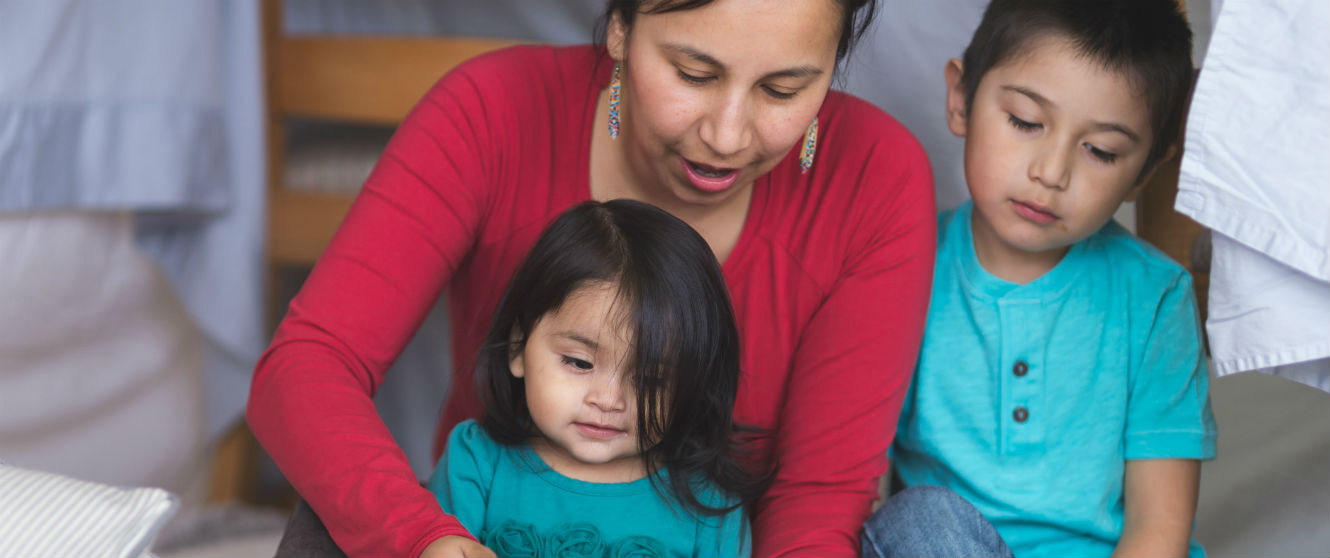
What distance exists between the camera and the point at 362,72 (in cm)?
184

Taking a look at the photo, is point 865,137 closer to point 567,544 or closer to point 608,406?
point 608,406

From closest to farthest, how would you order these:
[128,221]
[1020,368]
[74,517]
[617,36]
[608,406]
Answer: [74,517] → [608,406] → [617,36] → [1020,368] → [128,221]

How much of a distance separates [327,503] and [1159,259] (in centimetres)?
92

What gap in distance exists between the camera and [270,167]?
193 centimetres

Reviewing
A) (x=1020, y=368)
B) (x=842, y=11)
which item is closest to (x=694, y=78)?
(x=842, y=11)

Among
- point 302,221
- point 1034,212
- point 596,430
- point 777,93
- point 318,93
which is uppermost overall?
point 777,93

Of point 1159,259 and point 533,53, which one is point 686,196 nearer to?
point 533,53

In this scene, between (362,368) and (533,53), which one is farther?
(533,53)

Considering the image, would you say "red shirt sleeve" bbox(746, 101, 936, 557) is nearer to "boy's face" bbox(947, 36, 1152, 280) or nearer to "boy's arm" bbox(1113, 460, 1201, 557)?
"boy's face" bbox(947, 36, 1152, 280)

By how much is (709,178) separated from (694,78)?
11cm

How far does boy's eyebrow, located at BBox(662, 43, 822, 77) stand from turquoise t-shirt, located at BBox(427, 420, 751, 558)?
16.1 inches

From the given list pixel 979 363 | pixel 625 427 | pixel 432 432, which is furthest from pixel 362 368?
pixel 432 432

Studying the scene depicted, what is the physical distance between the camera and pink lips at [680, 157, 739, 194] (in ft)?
3.67

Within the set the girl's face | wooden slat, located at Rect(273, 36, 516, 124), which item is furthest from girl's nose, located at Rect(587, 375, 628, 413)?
wooden slat, located at Rect(273, 36, 516, 124)
